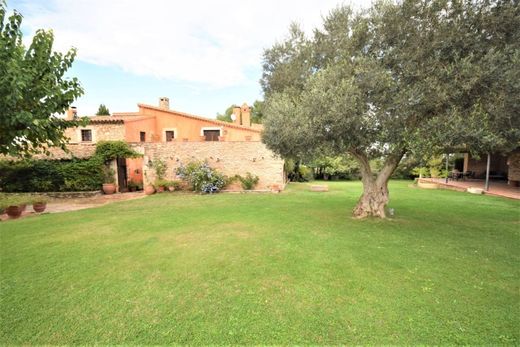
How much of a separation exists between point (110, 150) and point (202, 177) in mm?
6883

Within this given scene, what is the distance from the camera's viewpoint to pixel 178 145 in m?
→ 19.1

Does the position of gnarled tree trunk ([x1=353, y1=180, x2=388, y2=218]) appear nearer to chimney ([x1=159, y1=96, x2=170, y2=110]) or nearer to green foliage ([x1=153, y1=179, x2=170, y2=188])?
green foliage ([x1=153, y1=179, x2=170, y2=188])

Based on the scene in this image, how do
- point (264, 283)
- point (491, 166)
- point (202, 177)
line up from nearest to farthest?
point (264, 283) → point (202, 177) → point (491, 166)

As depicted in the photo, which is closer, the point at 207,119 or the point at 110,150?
the point at 110,150

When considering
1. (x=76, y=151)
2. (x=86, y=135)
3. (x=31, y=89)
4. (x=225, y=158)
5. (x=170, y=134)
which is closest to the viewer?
(x=31, y=89)

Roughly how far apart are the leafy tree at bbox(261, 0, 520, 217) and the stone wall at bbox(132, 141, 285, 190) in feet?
35.4

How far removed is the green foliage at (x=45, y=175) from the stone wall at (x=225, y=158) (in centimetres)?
409

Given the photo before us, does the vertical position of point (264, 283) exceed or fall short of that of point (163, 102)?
it falls short

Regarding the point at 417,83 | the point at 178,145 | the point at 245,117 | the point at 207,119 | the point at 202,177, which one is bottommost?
the point at 202,177

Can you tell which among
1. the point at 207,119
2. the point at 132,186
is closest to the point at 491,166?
the point at 207,119

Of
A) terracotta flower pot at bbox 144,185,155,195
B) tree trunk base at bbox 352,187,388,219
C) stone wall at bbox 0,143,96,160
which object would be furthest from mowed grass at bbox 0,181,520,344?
stone wall at bbox 0,143,96,160

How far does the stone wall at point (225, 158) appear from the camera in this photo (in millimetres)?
18688

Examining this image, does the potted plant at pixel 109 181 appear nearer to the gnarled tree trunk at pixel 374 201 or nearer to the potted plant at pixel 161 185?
the potted plant at pixel 161 185

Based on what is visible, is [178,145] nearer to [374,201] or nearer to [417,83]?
[374,201]
